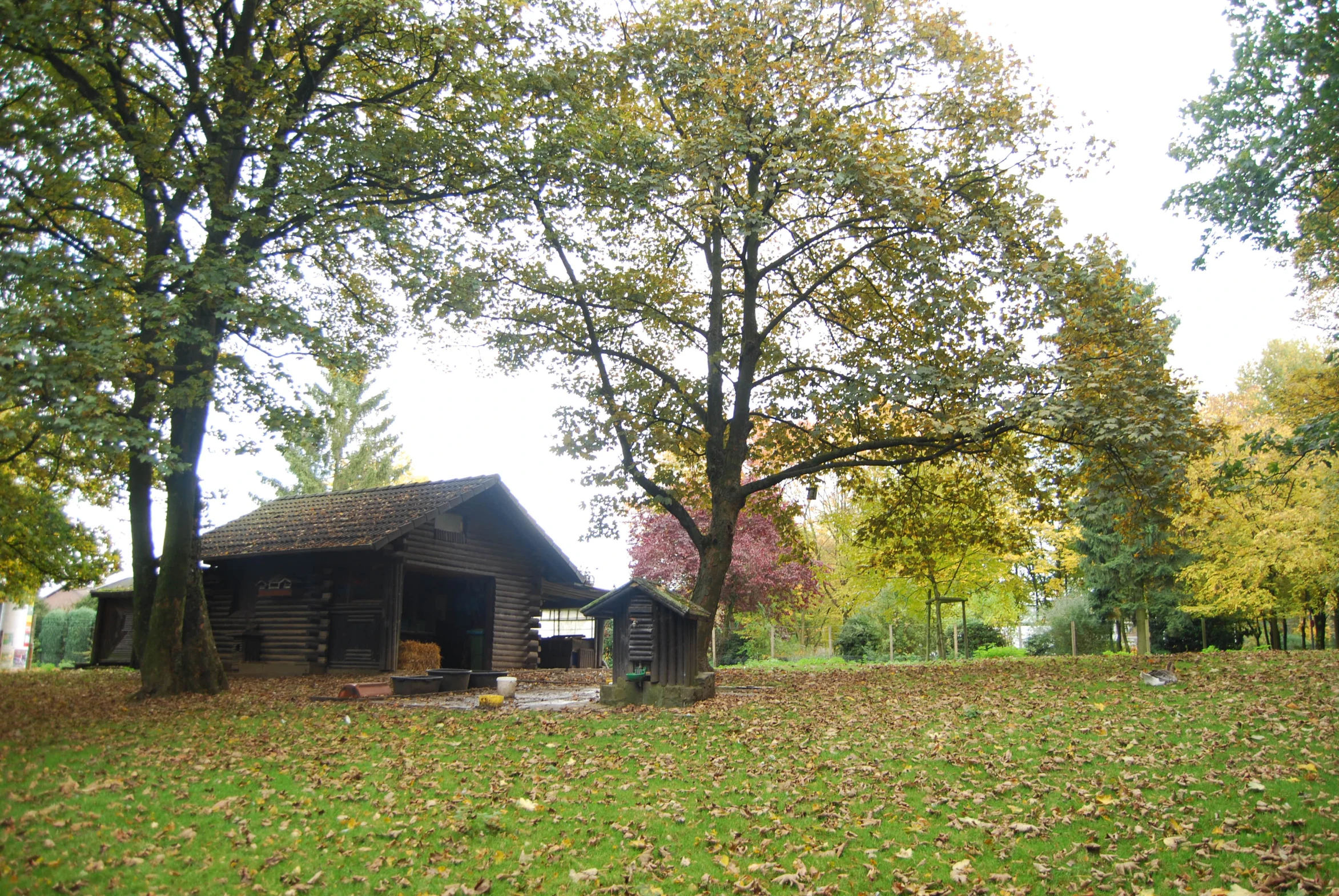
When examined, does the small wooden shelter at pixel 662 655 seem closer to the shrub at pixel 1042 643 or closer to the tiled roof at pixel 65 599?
the shrub at pixel 1042 643

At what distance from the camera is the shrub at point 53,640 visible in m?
41.0

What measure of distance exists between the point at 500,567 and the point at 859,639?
50.0ft

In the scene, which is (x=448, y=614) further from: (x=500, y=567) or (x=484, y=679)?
(x=484, y=679)

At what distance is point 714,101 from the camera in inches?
579

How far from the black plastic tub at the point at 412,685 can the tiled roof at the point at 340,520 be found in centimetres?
370

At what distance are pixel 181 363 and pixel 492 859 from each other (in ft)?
37.7

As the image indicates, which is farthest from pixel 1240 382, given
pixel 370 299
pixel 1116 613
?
pixel 370 299

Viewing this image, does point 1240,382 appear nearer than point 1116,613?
No

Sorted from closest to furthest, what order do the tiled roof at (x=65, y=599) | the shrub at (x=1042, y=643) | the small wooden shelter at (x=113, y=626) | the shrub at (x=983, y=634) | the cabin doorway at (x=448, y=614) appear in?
the cabin doorway at (x=448, y=614)
the small wooden shelter at (x=113, y=626)
the shrub at (x=1042, y=643)
the shrub at (x=983, y=634)
the tiled roof at (x=65, y=599)

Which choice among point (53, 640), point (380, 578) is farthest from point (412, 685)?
point (53, 640)

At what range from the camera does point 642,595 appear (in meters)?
14.5

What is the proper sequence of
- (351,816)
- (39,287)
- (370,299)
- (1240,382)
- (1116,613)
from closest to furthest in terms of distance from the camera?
1. (351,816)
2. (39,287)
3. (370,299)
4. (1116,613)
5. (1240,382)

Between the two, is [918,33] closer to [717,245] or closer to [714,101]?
[714,101]

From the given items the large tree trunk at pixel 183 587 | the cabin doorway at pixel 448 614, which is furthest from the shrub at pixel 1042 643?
the large tree trunk at pixel 183 587
